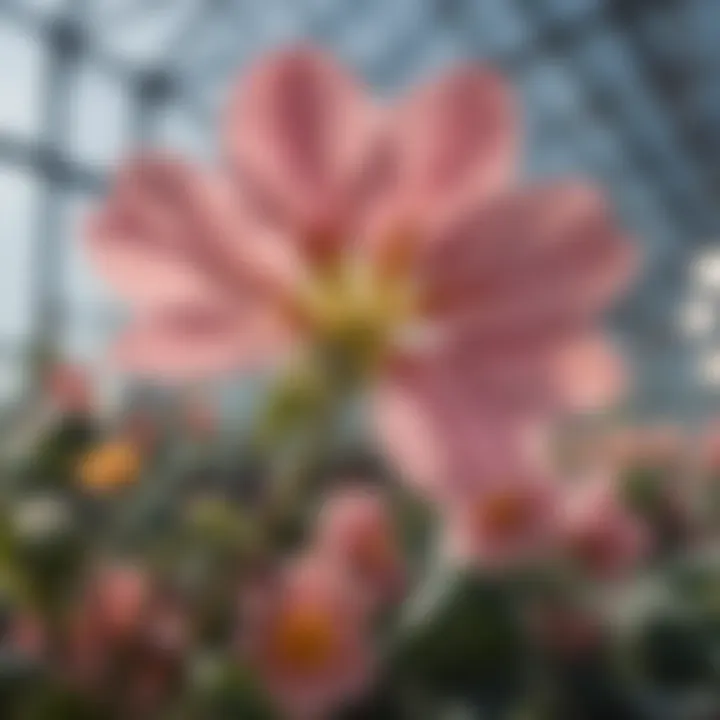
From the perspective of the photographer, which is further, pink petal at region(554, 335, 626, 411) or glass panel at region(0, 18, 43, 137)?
glass panel at region(0, 18, 43, 137)

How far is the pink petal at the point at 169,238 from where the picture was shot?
0.38 ft

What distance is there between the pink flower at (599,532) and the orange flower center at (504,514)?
2 cm

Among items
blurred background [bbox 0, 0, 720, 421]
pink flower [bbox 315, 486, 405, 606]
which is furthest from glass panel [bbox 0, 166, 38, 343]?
pink flower [bbox 315, 486, 405, 606]

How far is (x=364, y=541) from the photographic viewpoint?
0.15 metres

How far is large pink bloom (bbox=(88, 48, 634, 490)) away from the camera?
11cm

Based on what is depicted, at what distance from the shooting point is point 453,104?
12 cm

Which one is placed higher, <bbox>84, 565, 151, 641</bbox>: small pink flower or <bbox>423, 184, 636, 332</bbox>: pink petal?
<bbox>423, 184, 636, 332</bbox>: pink petal

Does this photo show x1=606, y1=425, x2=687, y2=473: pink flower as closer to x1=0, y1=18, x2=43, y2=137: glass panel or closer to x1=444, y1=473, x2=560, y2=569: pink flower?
x1=444, y1=473, x2=560, y2=569: pink flower

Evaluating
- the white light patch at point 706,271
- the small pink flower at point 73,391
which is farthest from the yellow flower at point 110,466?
the white light patch at point 706,271

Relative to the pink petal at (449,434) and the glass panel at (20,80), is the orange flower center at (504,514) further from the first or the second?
the glass panel at (20,80)

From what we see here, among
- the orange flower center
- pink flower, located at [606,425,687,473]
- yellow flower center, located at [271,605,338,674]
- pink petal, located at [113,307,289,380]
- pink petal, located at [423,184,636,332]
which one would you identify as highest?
pink flower, located at [606,425,687,473]

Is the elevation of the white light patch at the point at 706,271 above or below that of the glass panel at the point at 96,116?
below

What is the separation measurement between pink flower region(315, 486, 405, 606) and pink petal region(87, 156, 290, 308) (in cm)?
4

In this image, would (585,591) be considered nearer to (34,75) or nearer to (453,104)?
(453,104)
